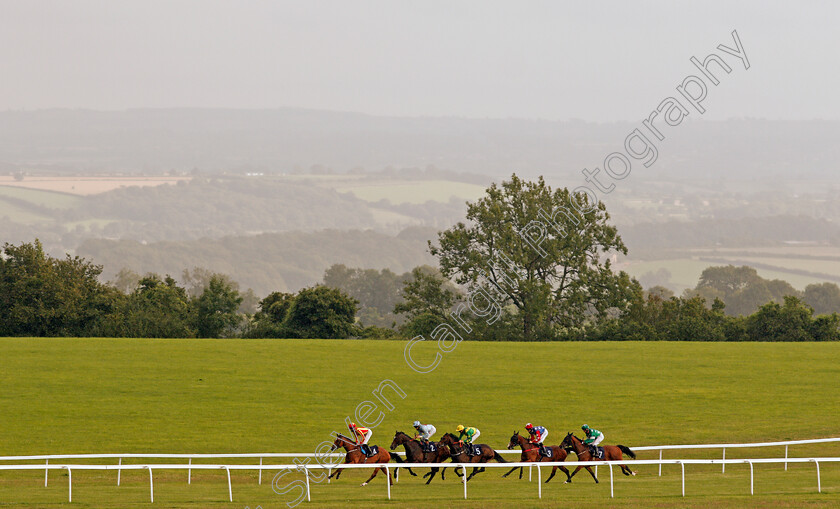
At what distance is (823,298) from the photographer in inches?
5207

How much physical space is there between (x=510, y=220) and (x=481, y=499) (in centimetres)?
3604

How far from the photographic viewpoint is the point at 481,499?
14617 mm

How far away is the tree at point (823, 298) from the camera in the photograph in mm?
132125

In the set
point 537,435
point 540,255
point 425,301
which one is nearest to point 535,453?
point 537,435

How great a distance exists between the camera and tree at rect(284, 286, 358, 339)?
44.8 metres

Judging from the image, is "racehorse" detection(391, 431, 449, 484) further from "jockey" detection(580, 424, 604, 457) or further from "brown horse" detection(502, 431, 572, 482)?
"jockey" detection(580, 424, 604, 457)

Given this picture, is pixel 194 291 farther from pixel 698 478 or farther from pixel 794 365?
pixel 698 478

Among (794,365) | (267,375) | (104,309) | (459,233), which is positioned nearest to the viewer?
(267,375)

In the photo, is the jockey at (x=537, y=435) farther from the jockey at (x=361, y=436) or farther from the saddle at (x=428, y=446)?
the jockey at (x=361, y=436)

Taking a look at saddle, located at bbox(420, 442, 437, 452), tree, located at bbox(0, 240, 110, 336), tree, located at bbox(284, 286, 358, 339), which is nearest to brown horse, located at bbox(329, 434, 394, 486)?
saddle, located at bbox(420, 442, 437, 452)

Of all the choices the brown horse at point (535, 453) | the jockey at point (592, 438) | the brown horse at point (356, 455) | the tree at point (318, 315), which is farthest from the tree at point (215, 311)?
the jockey at point (592, 438)

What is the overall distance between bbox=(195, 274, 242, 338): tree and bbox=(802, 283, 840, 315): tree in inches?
4234

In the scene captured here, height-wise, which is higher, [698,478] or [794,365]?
[794,365]

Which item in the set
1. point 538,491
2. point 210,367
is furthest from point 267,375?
point 538,491
